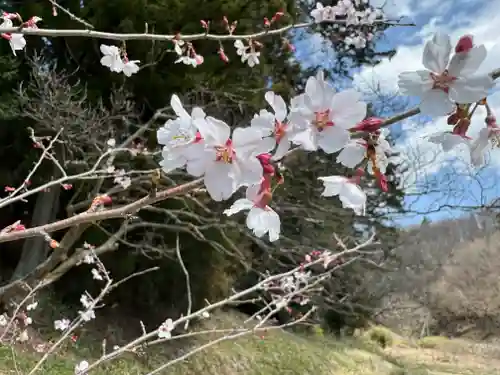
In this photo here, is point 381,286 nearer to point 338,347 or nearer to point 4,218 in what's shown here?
point 338,347

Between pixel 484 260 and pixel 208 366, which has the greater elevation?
pixel 208 366

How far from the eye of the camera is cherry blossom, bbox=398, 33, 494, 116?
472mm

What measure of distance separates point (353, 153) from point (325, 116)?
0.06 meters

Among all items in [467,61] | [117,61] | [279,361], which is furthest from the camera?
[279,361]

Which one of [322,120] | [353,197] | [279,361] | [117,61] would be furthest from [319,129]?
[279,361]

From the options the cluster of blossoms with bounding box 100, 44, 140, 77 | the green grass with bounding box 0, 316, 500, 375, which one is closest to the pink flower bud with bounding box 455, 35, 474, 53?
the cluster of blossoms with bounding box 100, 44, 140, 77

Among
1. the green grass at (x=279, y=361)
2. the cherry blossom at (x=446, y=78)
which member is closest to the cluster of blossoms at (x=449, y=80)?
the cherry blossom at (x=446, y=78)

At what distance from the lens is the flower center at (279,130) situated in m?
0.54

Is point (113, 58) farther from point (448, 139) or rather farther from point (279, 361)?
point (279, 361)

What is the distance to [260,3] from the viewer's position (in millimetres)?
4797

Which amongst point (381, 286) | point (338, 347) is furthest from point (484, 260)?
point (338, 347)

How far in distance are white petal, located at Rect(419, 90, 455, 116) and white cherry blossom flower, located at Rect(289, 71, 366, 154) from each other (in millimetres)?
61

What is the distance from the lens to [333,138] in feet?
1.73

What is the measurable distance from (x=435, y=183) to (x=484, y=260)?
10.9 meters
